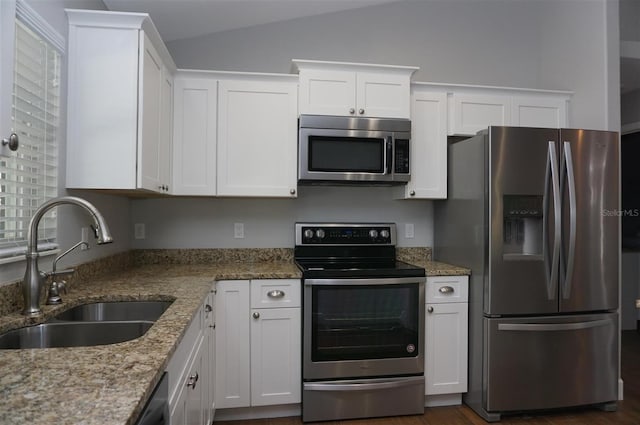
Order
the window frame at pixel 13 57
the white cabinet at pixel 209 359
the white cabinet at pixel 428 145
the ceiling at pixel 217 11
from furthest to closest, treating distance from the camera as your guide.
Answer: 1. the white cabinet at pixel 428 145
2. the ceiling at pixel 217 11
3. the white cabinet at pixel 209 359
4. the window frame at pixel 13 57

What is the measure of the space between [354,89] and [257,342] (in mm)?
1657

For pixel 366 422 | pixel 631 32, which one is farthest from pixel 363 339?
pixel 631 32

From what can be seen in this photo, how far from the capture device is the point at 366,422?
2.29 metres

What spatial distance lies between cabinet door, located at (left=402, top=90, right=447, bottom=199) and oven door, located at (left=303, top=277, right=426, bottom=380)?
639 mm

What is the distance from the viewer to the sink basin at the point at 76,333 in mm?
1343

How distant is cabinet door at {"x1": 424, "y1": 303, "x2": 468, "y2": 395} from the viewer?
2.43 meters

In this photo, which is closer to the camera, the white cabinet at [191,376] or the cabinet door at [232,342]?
the white cabinet at [191,376]

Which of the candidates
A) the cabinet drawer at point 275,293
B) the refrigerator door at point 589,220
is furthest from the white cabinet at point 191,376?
the refrigerator door at point 589,220

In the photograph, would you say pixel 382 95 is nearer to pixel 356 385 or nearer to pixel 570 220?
pixel 570 220

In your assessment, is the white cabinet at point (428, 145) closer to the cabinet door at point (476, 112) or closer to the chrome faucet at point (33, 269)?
the cabinet door at point (476, 112)

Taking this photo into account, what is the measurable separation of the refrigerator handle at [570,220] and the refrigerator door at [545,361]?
206mm

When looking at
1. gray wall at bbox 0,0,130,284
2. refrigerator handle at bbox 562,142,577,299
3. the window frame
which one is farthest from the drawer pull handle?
refrigerator handle at bbox 562,142,577,299

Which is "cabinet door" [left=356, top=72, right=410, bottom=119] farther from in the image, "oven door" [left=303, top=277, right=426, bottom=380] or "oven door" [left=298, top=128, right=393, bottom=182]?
"oven door" [left=303, top=277, right=426, bottom=380]

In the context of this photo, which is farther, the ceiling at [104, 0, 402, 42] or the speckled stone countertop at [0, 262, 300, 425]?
the ceiling at [104, 0, 402, 42]
